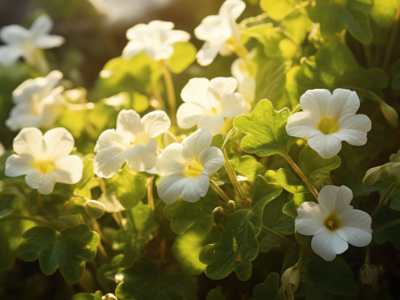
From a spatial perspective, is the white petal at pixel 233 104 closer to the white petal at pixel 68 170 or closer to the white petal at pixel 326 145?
the white petal at pixel 326 145

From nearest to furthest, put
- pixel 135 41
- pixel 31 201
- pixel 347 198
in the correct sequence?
pixel 347 198
pixel 31 201
pixel 135 41

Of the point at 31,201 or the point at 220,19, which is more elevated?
the point at 220,19

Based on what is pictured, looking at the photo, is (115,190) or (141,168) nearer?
(141,168)

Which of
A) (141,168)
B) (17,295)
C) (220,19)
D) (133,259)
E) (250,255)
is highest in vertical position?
(220,19)

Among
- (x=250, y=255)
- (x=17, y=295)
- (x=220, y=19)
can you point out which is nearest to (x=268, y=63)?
(x=220, y=19)

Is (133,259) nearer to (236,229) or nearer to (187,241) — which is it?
(187,241)

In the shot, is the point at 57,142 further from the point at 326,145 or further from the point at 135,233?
the point at 326,145
